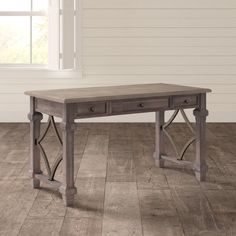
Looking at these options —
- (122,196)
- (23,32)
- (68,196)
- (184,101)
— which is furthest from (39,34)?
(68,196)

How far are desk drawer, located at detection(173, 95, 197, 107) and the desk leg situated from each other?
0.21ft

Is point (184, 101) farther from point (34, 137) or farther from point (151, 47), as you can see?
point (151, 47)

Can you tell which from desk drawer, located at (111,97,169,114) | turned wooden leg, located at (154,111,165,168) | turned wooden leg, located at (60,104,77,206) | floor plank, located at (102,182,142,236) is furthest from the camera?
turned wooden leg, located at (154,111,165,168)

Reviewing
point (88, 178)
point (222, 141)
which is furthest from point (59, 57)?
point (88, 178)

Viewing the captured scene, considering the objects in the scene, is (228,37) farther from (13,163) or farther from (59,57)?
(13,163)

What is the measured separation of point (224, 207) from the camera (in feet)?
13.0

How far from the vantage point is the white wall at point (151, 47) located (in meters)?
7.98

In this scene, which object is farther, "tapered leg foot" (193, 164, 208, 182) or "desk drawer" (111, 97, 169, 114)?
"tapered leg foot" (193, 164, 208, 182)

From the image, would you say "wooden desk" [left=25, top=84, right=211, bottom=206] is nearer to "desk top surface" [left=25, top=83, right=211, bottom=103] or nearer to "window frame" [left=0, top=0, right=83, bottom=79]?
"desk top surface" [left=25, top=83, right=211, bottom=103]

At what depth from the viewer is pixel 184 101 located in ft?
14.9

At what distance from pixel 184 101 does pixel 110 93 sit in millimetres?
680

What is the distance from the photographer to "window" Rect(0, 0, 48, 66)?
8.10 m

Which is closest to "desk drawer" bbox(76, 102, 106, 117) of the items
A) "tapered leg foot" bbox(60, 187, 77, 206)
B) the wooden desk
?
the wooden desk

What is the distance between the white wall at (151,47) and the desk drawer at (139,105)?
12.1ft
